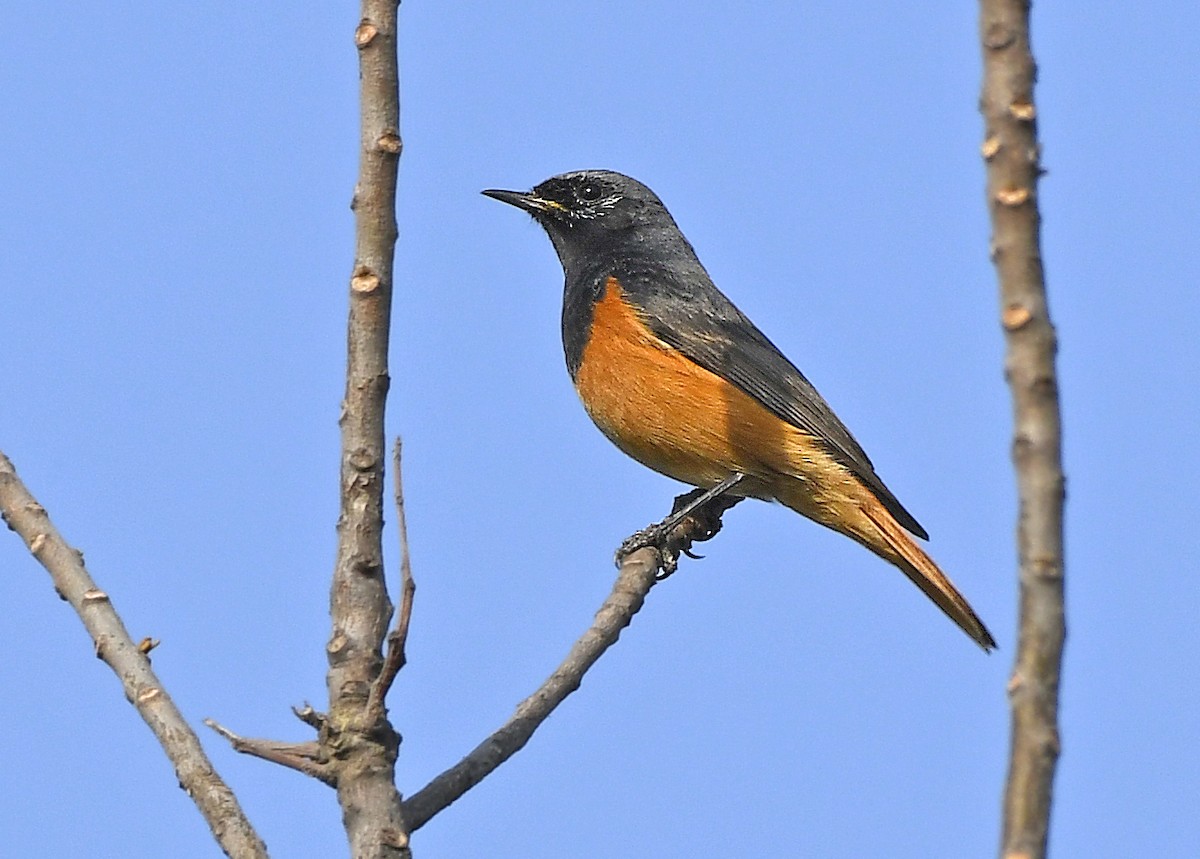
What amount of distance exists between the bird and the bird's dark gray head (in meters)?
0.49

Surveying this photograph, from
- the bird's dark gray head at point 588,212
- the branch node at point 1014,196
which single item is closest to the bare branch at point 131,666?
the branch node at point 1014,196

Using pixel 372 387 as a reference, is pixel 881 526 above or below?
above

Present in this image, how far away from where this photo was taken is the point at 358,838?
11.9 ft

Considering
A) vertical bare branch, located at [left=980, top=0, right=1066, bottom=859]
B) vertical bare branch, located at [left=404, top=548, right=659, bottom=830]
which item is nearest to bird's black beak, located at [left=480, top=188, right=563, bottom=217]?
vertical bare branch, located at [left=404, top=548, right=659, bottom=830]

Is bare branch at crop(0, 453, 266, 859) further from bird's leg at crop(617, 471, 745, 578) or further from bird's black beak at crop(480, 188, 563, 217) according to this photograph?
bird's black beak at crop(480, 188, 563, 217)

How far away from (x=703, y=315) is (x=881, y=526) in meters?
1.72

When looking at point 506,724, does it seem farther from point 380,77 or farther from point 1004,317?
point 1004,317

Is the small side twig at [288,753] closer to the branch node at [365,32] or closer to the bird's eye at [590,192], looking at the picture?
the branch node at [365,32]

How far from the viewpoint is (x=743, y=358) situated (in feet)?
31.0

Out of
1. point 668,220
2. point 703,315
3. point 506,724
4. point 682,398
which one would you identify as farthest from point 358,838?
point 668,220

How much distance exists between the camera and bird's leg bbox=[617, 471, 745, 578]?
8.34 meters

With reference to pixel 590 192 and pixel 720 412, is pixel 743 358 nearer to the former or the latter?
pixel 720 412

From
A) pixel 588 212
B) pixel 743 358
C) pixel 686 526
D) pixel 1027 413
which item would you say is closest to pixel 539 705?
pixel 1027 413

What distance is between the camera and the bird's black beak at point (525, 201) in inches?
410
